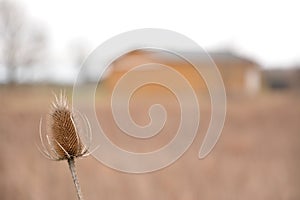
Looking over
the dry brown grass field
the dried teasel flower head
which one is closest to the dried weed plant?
the dried teasel flower head

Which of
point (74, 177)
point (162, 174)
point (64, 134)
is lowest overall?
point (74, 177)

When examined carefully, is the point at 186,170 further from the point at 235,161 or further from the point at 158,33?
the point at 158,33

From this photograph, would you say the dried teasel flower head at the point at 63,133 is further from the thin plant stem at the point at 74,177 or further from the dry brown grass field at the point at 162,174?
the dry brown grass field at the point at 162,174

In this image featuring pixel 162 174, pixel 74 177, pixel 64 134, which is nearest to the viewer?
pixel 74 177

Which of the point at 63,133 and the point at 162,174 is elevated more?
the point at 162,174

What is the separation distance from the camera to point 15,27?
31.0 feet

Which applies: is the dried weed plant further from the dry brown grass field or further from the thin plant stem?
the dry brown grass field

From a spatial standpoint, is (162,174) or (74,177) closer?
(74,177)

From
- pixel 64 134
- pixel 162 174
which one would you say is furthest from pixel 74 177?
pixel 162 174

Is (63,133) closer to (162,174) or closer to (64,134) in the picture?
(64,134)

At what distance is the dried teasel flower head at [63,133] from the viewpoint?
3.98 feet

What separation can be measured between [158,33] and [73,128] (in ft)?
2.92

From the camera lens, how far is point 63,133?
4.18 ft

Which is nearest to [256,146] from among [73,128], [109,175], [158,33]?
[109,175]
